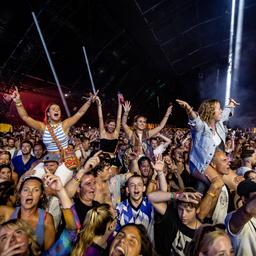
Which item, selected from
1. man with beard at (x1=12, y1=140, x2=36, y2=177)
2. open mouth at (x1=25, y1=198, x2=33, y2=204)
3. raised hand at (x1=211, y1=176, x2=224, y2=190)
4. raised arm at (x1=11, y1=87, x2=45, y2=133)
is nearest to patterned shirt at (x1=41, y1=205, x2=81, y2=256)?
open mouth at (x1=25, y1=198, x2=33, y2=204)

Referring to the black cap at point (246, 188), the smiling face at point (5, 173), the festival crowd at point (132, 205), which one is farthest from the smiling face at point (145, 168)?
the black cap at point (246, 188)

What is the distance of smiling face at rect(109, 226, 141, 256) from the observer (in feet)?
7.09

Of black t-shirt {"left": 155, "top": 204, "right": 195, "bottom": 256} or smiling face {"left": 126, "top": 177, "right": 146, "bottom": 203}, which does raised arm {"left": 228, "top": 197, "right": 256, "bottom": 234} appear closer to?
black t-shirt {"left": 155, "top": 204, "right": 195, "bottom": 256}

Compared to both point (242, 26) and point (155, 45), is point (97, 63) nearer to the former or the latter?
point (155, 45)

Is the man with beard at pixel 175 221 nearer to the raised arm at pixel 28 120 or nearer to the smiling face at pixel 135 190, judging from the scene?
the smiling face at pixel 135 190

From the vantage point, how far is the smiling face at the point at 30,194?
2.76m

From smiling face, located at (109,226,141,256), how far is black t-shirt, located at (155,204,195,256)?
0.64 metres

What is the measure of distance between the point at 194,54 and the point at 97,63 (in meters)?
7.39

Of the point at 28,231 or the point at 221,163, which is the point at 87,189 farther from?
the point at 221,163

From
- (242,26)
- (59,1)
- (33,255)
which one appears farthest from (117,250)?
(242,26)

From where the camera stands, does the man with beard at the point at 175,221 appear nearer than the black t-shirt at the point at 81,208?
Yes

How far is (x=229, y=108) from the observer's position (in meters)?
4.40

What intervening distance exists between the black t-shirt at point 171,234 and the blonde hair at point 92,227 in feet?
2.22

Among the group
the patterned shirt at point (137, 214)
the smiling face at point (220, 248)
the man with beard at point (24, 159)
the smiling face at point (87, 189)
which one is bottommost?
the smiling face at point (220, 248)
